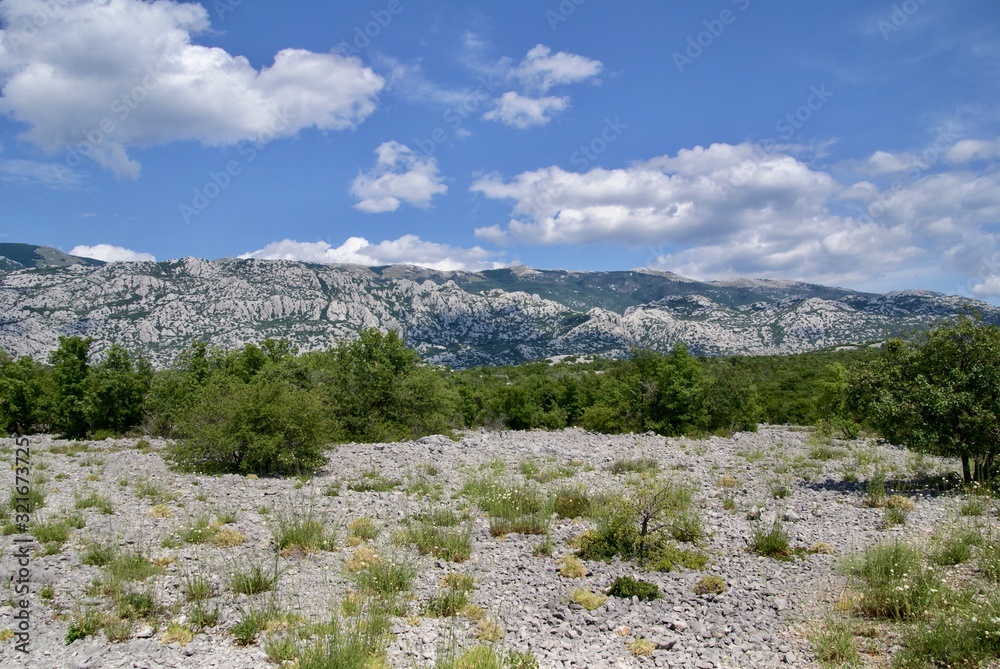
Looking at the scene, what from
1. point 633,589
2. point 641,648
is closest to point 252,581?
point 641,648

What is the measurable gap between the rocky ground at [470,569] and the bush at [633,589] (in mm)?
208

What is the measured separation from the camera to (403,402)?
119 ft

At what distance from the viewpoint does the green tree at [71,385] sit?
36.2 meters

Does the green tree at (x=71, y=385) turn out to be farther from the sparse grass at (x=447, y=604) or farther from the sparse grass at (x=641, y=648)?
the sparse grass at (x=641, y=648)

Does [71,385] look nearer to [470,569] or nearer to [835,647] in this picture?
[470,569]

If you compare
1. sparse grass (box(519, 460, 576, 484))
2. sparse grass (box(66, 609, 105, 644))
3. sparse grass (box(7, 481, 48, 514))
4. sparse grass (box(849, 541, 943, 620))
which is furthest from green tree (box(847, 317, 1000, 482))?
sparse grass (box(7, 481, 48, 514))

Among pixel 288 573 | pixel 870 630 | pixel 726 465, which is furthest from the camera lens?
pixel 726 465

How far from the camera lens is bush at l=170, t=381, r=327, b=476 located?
2156cm

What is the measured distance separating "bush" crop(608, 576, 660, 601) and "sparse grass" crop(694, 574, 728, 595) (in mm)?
740

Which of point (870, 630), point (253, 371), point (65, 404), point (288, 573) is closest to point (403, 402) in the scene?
point (253, 371)

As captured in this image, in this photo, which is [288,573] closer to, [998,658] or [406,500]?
[406,500]

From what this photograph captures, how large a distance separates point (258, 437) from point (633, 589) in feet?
54.0

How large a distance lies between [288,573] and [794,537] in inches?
427

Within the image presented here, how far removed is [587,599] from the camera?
9.71 meters
